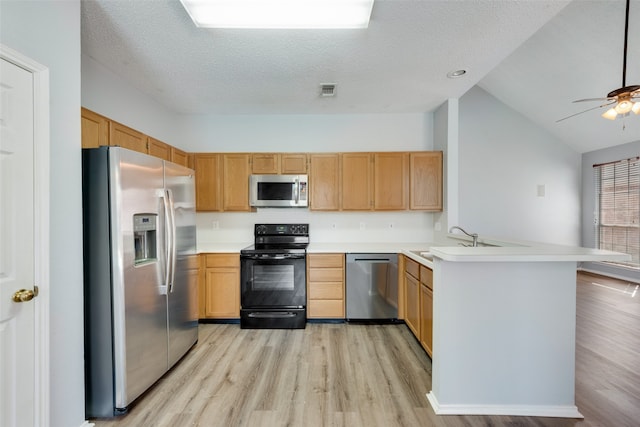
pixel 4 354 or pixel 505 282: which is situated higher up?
pixel 505 282

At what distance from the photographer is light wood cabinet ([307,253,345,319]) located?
3.12m

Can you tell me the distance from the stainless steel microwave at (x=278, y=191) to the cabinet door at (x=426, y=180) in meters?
1.44

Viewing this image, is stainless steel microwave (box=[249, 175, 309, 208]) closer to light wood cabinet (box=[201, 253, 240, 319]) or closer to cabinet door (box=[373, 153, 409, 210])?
light wood cabinet (box=[201, 253, 240, 319])

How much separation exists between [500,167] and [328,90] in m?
4.19

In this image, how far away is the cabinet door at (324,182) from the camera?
3463 mm

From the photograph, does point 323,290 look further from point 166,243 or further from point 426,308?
point 166,243

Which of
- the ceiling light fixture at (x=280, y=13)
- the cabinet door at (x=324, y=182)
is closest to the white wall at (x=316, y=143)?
the cabinet door at (x=324, y=182)

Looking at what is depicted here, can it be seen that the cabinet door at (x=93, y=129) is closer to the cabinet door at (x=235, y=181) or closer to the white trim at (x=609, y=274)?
the cabinet door at (x=235, y=181)

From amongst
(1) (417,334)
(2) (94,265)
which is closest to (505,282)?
(1) (417,334)

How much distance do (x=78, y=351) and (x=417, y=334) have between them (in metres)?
2.71

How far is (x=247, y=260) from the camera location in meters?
3.05

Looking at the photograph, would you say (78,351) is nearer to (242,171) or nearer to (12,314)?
(12,314)

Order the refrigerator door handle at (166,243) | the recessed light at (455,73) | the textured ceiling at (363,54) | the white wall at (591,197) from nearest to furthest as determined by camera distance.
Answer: the textured ceiling at (363,54)
the refrigerator door handle at (166,243)
the recessed light at (455,73)
the white wall at (591,197)

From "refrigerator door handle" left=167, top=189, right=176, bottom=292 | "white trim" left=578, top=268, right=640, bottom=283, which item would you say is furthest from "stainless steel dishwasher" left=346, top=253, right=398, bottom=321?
"white trim" left=578, top=268, right=640, bottom=283
